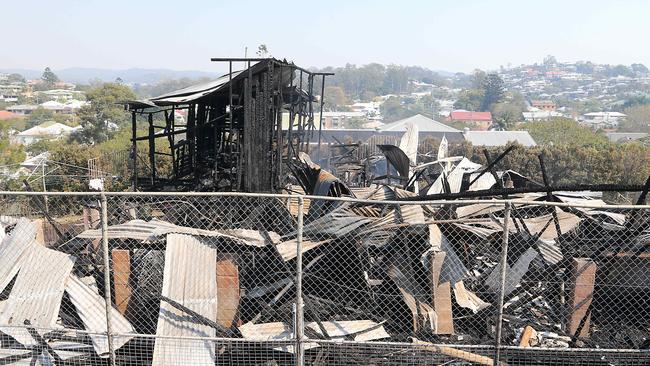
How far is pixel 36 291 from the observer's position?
556cm

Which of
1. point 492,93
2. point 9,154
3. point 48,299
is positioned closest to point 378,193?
point 48,299

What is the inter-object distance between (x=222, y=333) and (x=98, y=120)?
55409 millimetres

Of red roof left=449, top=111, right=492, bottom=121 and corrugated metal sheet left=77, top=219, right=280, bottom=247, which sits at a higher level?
corrugated metal sheet left=77, top=219, right=280, bottom=247

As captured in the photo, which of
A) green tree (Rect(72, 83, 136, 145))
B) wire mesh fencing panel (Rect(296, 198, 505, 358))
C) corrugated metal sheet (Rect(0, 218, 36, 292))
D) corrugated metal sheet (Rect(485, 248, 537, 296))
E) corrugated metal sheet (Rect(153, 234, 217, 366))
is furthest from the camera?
green tree (Rect(72, 83, 136, 145))

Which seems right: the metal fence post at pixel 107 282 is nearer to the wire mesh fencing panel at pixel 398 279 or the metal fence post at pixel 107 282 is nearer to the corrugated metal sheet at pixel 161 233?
the corrugated metal sheet at pixel 161 233

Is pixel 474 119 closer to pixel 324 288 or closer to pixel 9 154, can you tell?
pixel 9 154

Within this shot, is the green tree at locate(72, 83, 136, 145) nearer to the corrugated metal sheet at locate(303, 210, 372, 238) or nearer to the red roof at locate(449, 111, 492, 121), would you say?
the corrugated metal sheet at locate(303, 210, 372, 238)

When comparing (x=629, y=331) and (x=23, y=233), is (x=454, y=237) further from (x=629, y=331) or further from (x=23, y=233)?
(x=23, y=233)

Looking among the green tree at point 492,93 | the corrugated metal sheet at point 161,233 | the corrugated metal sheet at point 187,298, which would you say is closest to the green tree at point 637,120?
the green tree at point 492,93

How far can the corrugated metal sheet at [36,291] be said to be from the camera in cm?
538

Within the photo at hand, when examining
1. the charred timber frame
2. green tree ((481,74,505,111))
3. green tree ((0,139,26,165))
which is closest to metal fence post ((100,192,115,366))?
the charred timber frame

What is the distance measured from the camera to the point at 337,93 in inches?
7515

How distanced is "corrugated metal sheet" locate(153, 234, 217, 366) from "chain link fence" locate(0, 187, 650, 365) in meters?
0.01

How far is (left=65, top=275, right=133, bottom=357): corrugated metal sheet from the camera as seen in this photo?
5.21 m
